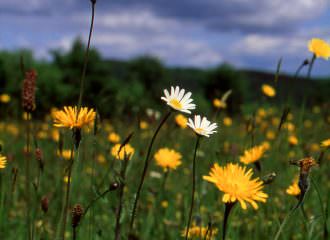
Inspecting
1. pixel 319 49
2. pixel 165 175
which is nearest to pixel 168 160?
pixel 165 175

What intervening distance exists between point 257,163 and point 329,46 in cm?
74

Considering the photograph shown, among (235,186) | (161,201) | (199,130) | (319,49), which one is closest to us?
(235,186)

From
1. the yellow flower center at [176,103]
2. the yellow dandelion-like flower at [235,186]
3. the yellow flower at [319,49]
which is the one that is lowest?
the yellow dandelion-like flower at [235,186]

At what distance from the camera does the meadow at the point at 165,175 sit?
1232mm

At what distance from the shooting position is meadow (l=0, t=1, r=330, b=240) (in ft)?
4.04

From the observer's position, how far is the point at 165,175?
2.28 meters

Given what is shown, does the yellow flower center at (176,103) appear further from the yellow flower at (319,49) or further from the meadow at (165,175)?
the yellow flower at (319,49)

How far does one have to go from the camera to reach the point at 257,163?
189 centimetres

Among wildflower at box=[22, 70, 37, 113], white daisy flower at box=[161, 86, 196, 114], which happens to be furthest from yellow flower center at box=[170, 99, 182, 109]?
wildflower at box=[22, 70, 37, 113]

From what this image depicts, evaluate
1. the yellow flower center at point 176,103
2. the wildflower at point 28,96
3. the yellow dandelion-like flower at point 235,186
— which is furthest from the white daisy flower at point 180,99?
the wildflower at point 28,96

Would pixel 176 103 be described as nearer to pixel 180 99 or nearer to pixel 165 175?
pixel 180 99

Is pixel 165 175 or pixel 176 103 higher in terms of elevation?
pixel 176 103

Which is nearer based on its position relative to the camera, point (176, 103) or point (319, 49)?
point (176, 103)

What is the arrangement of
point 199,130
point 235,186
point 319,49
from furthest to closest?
point 319,49 → point 199,130 → point 235,186
